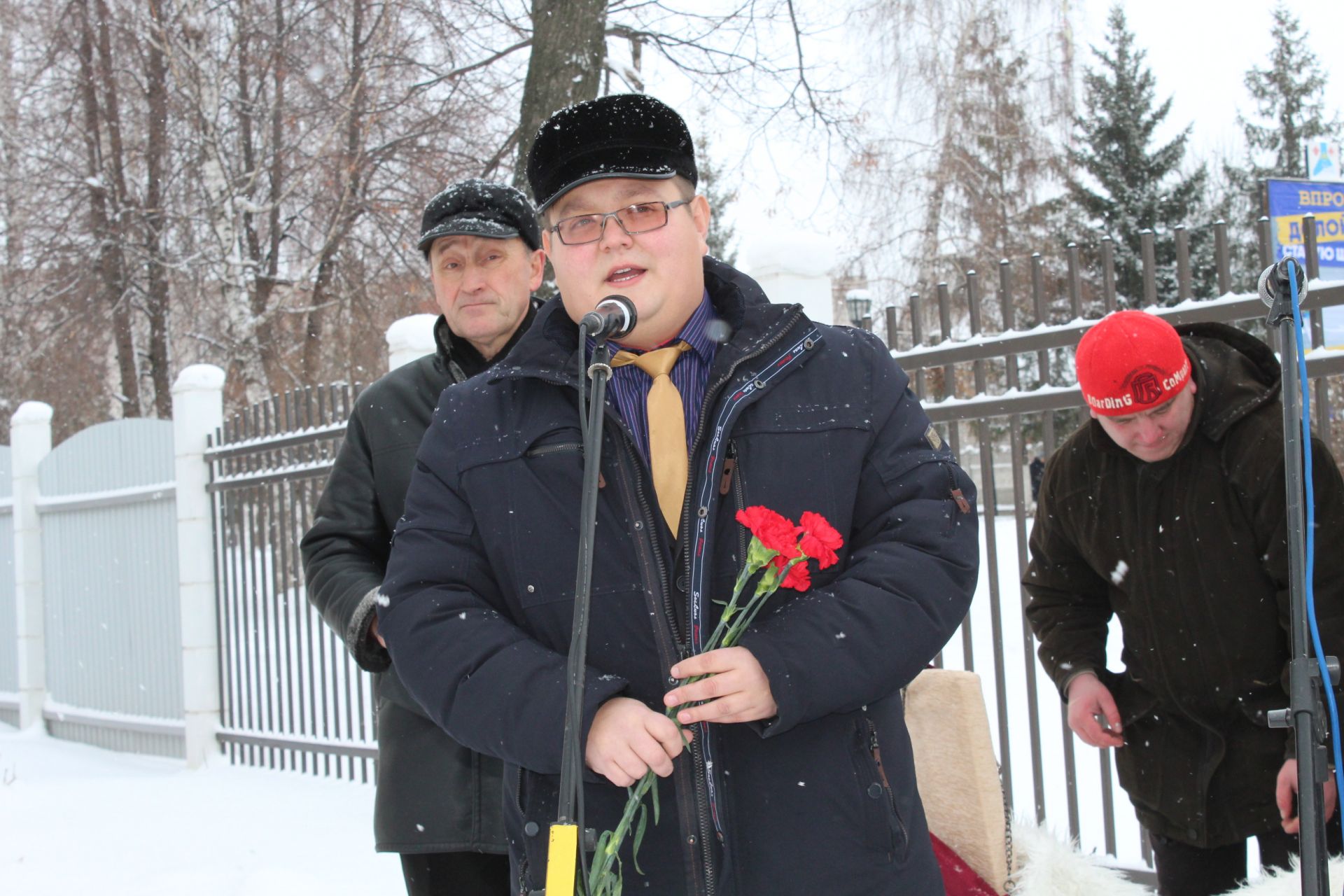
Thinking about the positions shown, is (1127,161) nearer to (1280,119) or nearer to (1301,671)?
(1280,119)

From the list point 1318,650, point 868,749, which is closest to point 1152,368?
point 1318,650

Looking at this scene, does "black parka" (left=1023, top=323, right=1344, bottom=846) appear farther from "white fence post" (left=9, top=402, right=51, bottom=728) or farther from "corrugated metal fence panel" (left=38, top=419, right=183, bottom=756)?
"white fence post" (left=9, top=402, right=51, bottom=728)

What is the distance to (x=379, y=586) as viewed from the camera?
254cm

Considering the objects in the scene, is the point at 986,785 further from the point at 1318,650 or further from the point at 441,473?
the point at 441,473

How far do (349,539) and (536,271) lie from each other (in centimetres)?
88

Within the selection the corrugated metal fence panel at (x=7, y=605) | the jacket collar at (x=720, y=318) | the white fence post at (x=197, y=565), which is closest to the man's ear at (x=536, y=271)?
the jacket collar at (x=720, y=318)

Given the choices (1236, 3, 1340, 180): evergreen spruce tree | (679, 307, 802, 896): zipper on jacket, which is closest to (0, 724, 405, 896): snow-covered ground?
(679, 307, 802, 896): zipper on jacket

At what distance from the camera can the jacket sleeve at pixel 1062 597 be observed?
9.98 feet

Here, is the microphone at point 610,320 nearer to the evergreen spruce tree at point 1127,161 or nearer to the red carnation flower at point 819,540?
the red carnation flower at point 819,540

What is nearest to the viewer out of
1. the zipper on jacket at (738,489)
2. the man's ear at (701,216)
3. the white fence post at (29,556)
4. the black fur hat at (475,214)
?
the zipper on jacket at (738,489)

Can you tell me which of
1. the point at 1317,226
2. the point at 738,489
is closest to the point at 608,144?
the point at 738,489

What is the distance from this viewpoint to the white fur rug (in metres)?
2.47

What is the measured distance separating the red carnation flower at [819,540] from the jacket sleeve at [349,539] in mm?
1446

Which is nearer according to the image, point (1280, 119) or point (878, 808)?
point (878, 808)
